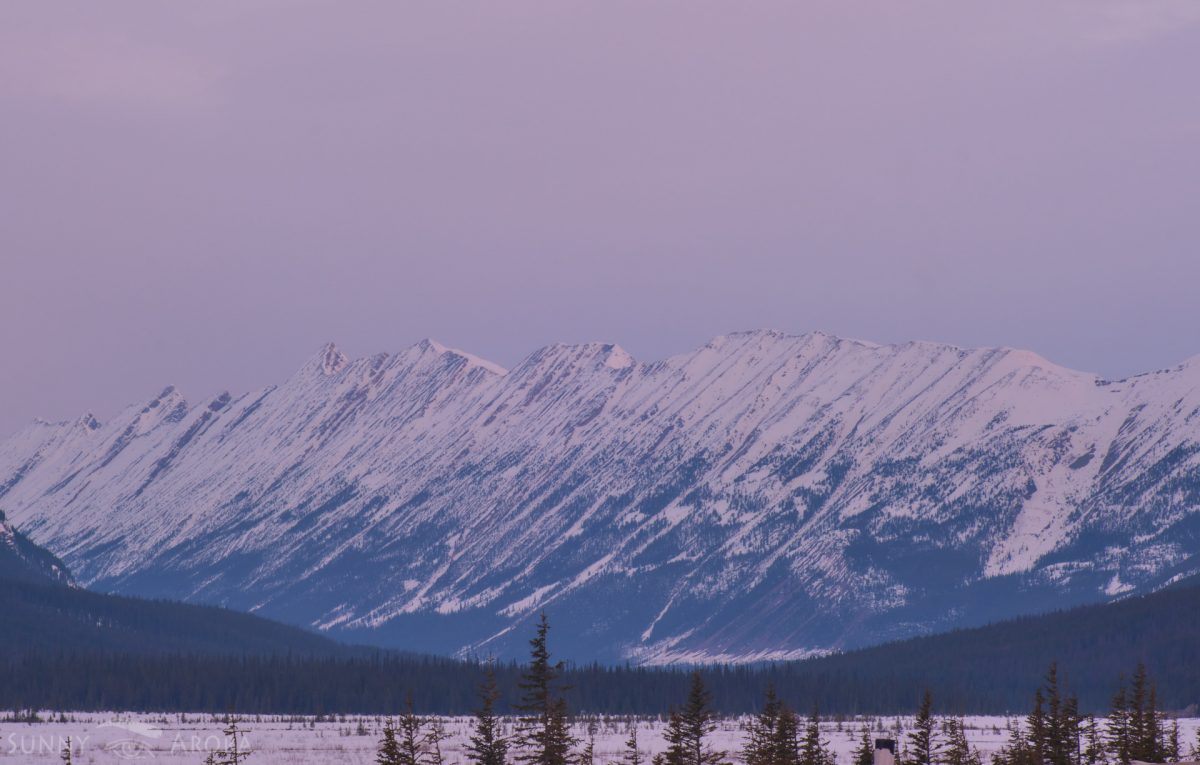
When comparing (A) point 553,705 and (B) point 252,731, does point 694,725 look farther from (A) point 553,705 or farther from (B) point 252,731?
(B) point 252,731

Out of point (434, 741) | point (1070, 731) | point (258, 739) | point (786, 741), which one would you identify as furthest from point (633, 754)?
point (258, 739)

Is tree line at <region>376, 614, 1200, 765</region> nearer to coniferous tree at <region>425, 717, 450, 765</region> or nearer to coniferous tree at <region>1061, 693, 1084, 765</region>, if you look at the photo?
coniferous tree at <region>1061, 693, 1084, 765</region>

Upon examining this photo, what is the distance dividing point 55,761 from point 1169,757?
2885 inches

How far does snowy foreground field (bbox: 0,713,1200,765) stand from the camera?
5748 inches

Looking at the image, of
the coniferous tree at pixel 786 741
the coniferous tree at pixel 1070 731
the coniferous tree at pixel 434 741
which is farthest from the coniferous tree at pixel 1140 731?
the coniferous tree at pixel 434 741

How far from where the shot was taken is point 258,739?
16475 centimetres

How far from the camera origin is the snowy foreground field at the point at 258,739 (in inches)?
5748

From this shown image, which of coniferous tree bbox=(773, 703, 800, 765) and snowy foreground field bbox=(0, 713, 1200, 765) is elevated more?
snowy foreground field bbox=(0, 713, 1200, 765)

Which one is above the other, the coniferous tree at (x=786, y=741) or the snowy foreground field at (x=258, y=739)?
the snowy foreground field at (x=258, y=739)

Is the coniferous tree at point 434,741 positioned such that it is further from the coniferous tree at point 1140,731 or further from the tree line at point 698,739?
the coniferous tree at point 1140,731

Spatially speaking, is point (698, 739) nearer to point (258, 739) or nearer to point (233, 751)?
point (233, 751)

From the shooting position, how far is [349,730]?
182m

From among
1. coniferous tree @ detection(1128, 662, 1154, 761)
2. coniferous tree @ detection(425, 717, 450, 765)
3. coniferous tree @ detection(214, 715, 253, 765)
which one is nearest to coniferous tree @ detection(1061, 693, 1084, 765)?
coniferous tree @ detection(1128, 662, 1154, 761)

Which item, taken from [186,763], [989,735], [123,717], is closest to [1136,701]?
[186,763]
